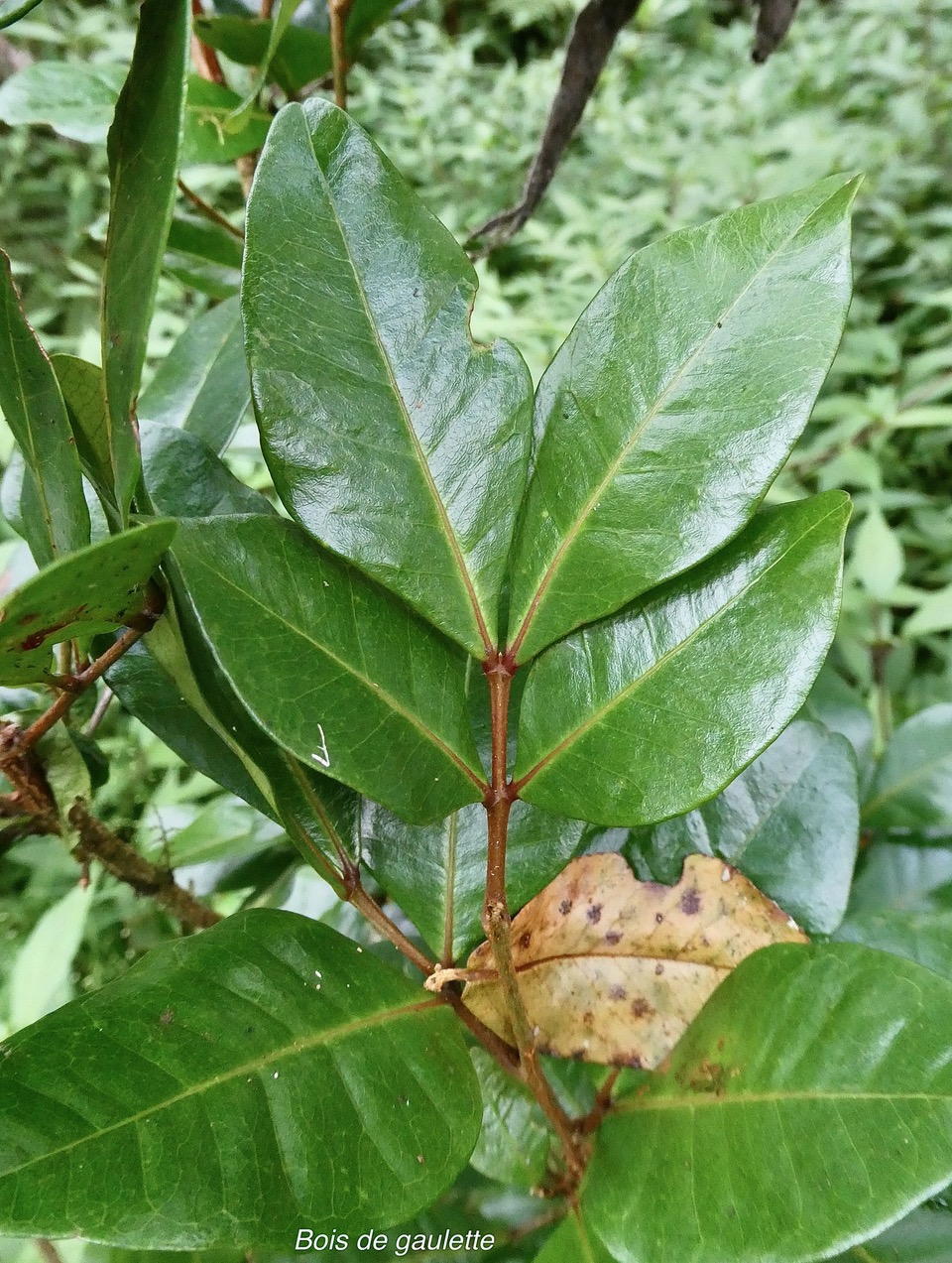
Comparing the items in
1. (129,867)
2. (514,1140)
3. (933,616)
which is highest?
(129,867)

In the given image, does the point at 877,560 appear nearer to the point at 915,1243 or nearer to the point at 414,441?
the point at 915,1243

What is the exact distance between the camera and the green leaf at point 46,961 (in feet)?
2.46

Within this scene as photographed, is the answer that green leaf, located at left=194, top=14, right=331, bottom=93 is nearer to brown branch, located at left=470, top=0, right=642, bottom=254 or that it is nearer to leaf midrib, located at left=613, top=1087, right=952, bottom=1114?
brown branch, located at left=470, top=0, right=642, bottom=254

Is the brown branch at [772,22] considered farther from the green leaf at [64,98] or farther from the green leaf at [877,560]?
the green leaf at [877,560]

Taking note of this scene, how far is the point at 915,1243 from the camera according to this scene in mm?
418

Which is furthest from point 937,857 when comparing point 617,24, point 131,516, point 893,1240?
point 617,24

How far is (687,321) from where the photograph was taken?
0.98ft

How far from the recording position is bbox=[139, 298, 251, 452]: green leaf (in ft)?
1.73

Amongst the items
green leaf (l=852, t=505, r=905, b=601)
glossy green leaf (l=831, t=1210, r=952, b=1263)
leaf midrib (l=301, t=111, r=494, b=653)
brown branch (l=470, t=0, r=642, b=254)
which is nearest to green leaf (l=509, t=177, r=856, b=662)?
leaf midrib (l=301, t=111, r=494, b=653)

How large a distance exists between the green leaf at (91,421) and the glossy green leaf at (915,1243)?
0.51m

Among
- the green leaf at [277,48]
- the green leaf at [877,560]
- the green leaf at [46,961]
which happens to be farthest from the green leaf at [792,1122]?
the green leaf at [877,560]

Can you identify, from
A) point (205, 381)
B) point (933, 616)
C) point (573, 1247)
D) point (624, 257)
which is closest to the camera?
point (573, 1247)

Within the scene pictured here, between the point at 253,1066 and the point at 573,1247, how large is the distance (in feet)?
0.59

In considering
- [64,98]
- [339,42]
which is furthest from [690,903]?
[64,98]
